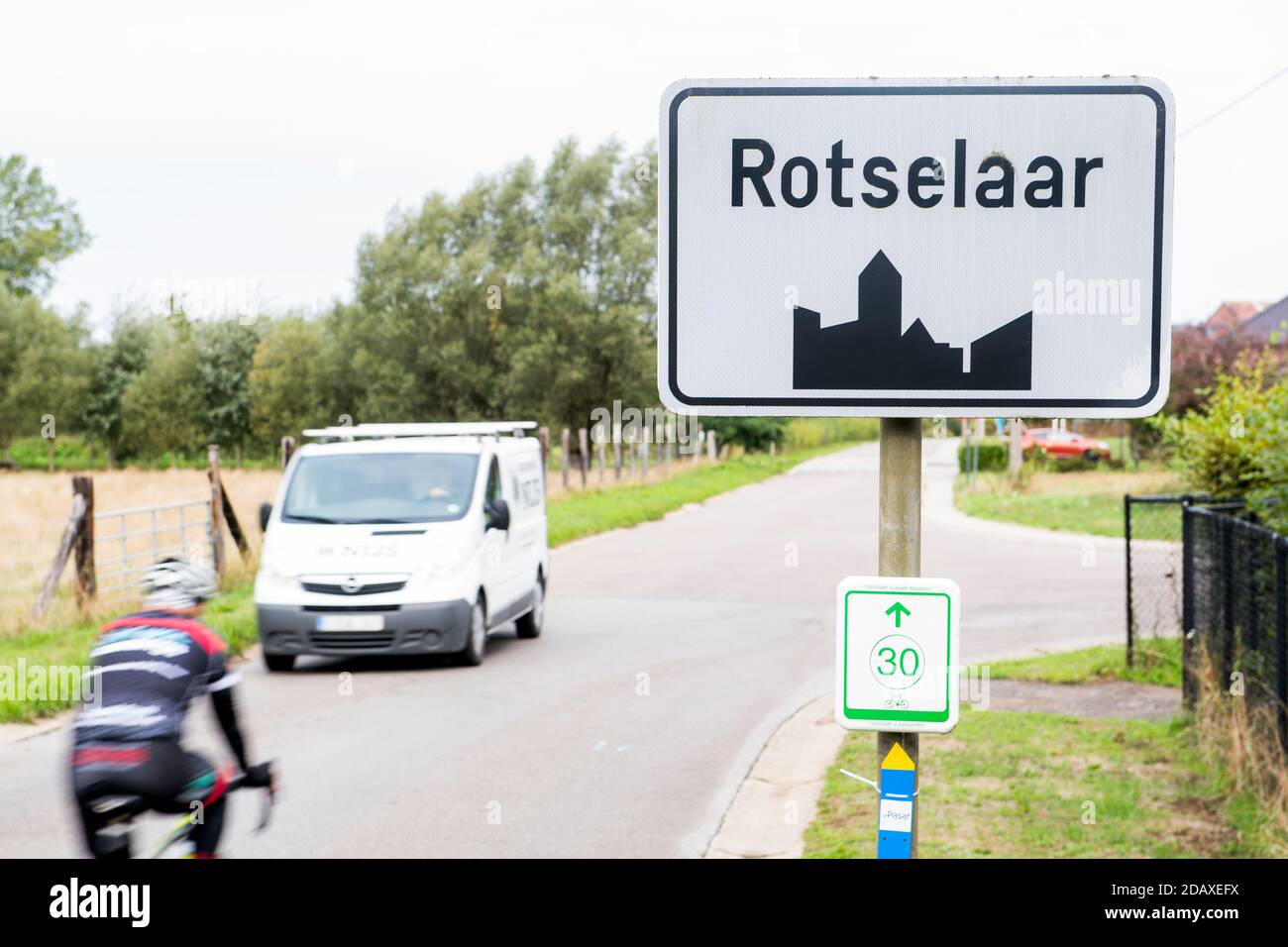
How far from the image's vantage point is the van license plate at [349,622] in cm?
1188

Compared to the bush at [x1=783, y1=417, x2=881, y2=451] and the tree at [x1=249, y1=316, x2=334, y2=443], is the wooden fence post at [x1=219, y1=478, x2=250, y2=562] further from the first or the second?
the tree at [x1=249, y1=316, x2=334, y2=443]

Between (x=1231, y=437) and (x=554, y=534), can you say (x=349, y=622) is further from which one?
(x=554, y=534)

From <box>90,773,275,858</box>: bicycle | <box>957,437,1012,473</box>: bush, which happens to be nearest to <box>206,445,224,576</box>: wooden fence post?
<box>90,773,275,858</box>: bicycle

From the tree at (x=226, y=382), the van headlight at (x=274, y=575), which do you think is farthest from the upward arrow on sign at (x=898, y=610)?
the tree at (x=226, y=382)

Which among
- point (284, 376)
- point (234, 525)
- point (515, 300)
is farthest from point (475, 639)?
point (284, 376)

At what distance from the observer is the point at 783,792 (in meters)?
8.03

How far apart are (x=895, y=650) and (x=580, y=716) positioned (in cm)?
780

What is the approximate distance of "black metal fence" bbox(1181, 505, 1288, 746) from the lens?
698 centimetres

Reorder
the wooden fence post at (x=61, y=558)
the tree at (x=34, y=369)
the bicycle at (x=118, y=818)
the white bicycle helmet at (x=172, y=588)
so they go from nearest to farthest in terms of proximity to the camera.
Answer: the bicycle at (x=118, y=818), the white bicycle helmet at (x=172, y=588), the wooden fence post at (x=61, y=558), the tree at (x=34, y=369)

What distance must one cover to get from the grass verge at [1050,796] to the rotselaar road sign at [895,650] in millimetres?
3892

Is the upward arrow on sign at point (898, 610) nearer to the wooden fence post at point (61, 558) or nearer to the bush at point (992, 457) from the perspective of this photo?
the wooden fence post at point (61, 558)

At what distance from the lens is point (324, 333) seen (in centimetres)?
5459

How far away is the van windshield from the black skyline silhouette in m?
10.2
